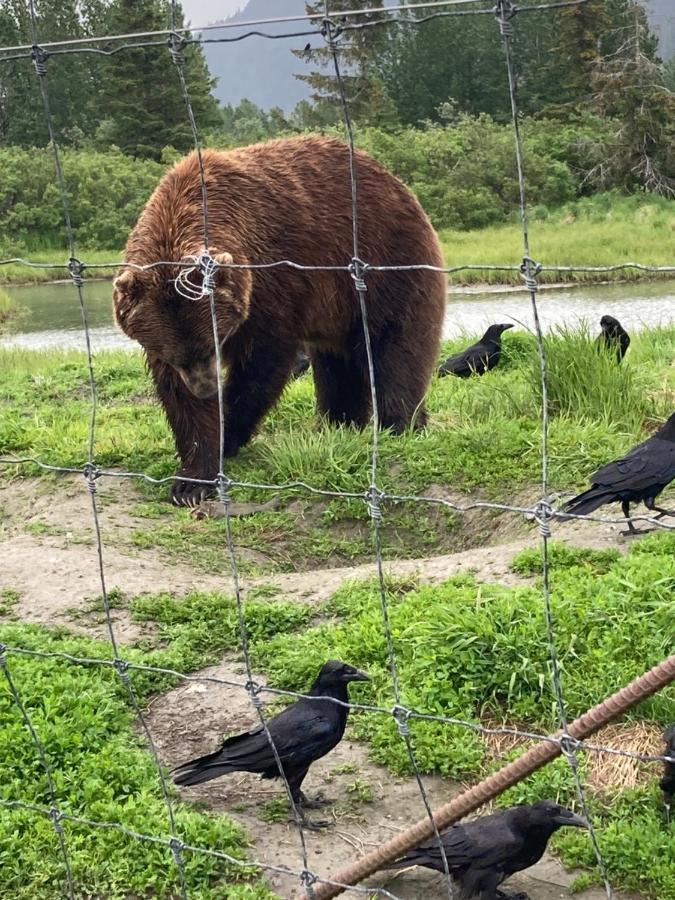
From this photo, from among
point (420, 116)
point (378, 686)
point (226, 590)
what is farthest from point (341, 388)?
point (420, 116)

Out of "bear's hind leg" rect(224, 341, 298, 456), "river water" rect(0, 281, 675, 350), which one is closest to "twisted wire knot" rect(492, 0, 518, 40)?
"bear's hind leg" rect(224, 341, 298, 456)

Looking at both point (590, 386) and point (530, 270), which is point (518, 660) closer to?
point (530, 270)

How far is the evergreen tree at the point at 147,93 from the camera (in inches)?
464

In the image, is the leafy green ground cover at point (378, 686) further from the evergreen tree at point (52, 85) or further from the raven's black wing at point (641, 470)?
the evergreen tree at point (52, 85)

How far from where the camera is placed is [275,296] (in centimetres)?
610

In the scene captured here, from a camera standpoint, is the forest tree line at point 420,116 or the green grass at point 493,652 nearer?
the green grass at point 493,652

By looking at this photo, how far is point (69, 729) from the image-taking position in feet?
11.0

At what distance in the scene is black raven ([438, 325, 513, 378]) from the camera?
327 inches

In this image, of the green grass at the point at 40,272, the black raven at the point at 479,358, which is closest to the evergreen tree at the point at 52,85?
the green grass at the point at 40,272

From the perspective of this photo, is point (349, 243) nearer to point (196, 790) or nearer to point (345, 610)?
point (345, 610)

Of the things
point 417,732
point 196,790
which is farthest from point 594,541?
point 196,790

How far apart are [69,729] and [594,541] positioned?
2.22 meters

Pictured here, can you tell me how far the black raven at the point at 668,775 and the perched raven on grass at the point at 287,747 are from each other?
83 centimetres

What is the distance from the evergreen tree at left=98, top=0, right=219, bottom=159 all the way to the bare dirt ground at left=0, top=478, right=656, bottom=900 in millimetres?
5987
